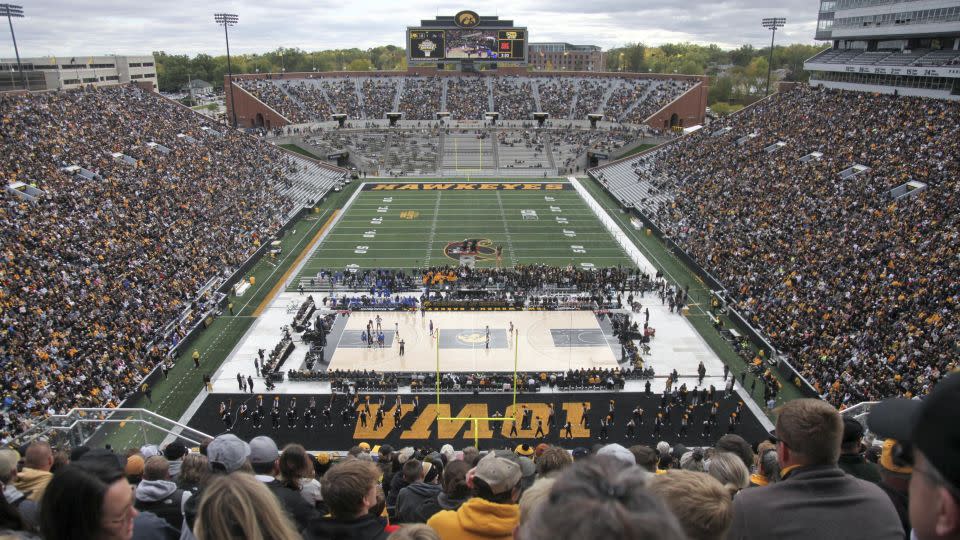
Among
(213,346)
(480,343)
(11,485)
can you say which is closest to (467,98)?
(480,343)

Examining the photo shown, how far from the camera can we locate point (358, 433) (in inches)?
816

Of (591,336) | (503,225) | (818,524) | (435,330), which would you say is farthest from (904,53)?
(818,524)

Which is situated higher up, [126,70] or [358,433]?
[126,70]

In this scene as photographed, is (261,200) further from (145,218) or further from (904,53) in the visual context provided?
(904,53)

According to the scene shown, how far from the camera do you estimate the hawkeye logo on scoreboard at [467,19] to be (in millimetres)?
74938

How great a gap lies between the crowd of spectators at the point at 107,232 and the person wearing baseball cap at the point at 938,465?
67.4 feet

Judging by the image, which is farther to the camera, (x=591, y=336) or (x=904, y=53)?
(x=904, y=53)

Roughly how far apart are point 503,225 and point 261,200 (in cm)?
1693

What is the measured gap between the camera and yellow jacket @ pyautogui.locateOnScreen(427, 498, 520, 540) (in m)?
4.02

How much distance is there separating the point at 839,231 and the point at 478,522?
3174 centimetres

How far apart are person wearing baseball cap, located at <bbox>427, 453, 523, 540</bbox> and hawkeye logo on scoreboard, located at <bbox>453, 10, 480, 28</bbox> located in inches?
3031

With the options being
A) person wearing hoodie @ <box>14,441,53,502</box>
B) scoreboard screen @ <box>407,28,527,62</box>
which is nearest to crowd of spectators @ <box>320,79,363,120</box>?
scoreboard screen @ <box>407,28,527,62</box>

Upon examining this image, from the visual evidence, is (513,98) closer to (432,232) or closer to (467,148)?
(467,148)

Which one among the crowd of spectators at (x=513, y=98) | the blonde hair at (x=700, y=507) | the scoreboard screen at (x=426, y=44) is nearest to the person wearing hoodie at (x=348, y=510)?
the blonde hair at (x=700, y=507)
